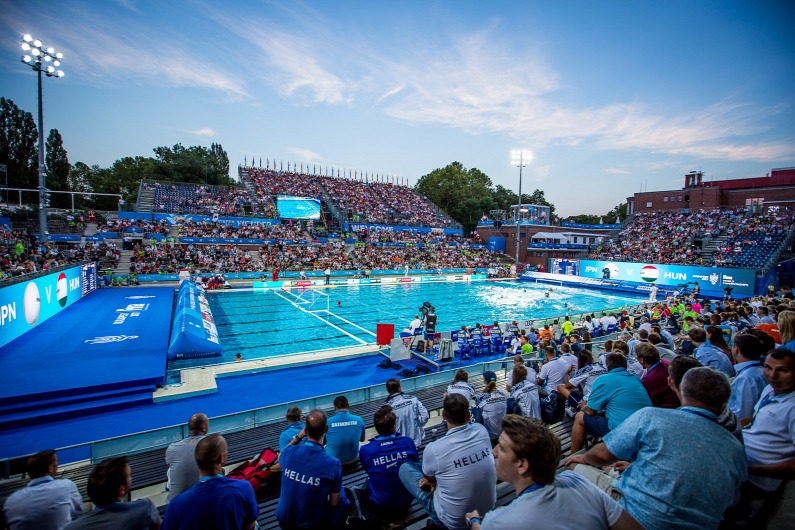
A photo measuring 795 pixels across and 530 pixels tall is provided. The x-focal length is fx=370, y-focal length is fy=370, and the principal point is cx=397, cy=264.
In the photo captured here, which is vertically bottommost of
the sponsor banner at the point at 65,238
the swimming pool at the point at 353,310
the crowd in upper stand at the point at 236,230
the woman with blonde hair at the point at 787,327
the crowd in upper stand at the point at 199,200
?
the swimming pool at the point at 353,310

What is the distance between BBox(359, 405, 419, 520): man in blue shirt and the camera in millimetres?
3275

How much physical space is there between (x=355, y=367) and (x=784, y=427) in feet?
35.1

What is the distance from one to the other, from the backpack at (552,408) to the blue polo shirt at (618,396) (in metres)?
1.55

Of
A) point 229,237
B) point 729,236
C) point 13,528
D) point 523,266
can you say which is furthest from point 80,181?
point 729,236

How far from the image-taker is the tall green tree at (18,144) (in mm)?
46438

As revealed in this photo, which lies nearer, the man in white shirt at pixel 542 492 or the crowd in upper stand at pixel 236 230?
the man in white shirt at pixel 542 492

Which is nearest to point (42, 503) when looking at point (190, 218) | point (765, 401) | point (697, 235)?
point (765, 401)

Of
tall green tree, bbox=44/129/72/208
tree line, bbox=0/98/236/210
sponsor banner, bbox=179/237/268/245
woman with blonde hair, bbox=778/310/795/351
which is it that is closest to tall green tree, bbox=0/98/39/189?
tree line, bbox=0/98/236/210

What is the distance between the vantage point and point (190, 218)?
37.4 m

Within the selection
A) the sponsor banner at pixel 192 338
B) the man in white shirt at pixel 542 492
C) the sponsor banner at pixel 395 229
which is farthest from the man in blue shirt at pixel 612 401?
the sponsor banner at pixel 395 229

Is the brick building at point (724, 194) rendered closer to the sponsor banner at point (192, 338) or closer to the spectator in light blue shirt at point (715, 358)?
the spectator in light blue shirt at point (715, 358)

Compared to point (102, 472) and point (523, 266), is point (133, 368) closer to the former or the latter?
point (102, 472)

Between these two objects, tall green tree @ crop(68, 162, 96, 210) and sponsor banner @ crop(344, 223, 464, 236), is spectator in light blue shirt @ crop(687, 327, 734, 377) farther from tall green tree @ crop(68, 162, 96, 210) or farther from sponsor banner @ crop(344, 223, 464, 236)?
tall green tree @ crop(68, 162, 96, 210)

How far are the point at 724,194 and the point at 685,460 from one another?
5645 cm
